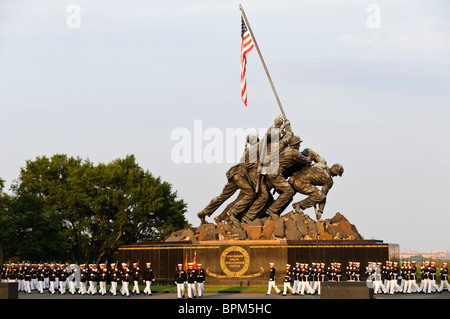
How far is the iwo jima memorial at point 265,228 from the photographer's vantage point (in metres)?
39.9

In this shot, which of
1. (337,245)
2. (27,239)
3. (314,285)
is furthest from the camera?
(27,239)

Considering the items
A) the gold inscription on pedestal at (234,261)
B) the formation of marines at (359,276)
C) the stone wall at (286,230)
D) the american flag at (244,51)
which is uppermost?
the american flag at (244,51)

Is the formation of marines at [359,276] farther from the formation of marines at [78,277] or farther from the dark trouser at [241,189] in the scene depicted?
the dark trouser at [241,189]

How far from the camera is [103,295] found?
3672 centimetres

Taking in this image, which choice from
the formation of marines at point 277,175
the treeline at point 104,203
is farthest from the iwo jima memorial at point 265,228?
the treeline at point 104,203

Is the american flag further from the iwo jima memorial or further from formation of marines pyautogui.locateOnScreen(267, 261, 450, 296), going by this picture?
formation of marines pyautogui.locateOnScreen(267, 261, 450, 296)

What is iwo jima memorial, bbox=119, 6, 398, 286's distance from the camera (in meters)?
39.9

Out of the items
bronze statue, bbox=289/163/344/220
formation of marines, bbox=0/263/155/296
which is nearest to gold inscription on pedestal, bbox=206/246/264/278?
formation of marines, bbox=0/263/155/296

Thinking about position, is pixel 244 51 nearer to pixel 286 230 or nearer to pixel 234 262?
pixel 286 230

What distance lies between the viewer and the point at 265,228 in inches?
1624

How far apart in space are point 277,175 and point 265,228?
3.62 m
